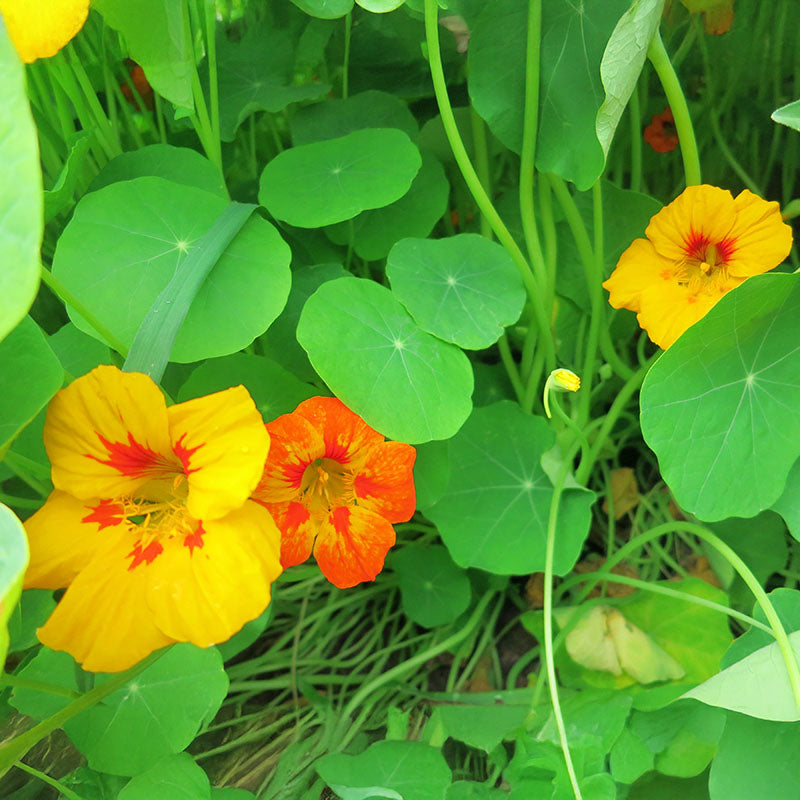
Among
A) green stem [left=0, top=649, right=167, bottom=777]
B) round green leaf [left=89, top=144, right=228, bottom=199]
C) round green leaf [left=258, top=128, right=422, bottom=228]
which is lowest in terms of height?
green stem [left=0, top=649, right=167, bottom=777]

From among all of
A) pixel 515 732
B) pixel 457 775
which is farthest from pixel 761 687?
pixel 457 775

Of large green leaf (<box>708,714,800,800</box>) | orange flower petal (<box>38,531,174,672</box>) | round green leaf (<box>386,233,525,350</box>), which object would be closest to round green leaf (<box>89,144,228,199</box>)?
round green leaf (<box>386,233,525,350</box>)

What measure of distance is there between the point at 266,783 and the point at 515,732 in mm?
297

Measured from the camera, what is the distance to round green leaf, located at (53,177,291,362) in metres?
0.69

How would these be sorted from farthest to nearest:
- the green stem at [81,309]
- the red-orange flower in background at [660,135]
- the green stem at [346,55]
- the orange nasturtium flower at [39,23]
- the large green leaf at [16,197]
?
the red-orange flower in background at [660,135] < the green stem at [346,55] < the green stem at [81,309] < the orange nasturtium flower at [39,23] < the large green leaf at [16,197]

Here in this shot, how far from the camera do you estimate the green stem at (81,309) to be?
59cm

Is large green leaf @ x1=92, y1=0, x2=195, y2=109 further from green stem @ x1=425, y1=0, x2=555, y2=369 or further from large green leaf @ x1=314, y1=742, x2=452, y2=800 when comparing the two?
large green leaf @ x1=314, y1=742, x2=452, y2=800

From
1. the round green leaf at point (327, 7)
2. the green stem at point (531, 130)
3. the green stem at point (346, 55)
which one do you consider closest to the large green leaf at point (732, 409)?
the green stem at point (531, 130)

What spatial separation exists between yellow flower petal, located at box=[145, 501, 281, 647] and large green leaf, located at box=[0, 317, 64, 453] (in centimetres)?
15

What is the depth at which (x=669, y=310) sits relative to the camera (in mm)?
773

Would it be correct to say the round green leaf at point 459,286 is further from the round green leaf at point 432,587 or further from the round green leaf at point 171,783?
the round green leaf at point 171,783

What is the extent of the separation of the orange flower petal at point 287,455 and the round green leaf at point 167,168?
0.30 metres

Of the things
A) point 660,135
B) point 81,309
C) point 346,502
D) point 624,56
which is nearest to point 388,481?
point 346,502

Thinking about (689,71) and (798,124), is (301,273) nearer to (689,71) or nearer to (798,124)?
(798,124)
